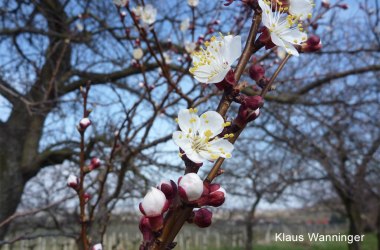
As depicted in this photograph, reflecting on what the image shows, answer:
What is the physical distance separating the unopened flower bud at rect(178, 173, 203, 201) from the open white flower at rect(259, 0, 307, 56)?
0.26 m

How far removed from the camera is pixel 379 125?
4.48m

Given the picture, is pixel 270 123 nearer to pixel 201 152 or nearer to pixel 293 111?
pixel 293 111

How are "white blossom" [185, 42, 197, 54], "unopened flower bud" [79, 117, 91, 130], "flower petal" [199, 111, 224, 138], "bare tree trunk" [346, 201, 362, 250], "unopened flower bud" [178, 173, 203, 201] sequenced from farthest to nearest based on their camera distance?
"bare tree trunk" [346, 201, 362, 250]
"white blossom" [185, 42, 197, 54]
"unopened flower bud" [79, 117, 91, 130]
"flower petal" [199, 111, 224, 138]
"unopened flower bud" [178, 173, 203, 201]

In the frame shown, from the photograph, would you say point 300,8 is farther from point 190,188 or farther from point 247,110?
Answer: point 190,188

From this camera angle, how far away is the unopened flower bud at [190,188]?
1.42 feet

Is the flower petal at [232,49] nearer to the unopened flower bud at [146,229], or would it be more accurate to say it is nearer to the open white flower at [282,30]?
the open white flower at [282,30]

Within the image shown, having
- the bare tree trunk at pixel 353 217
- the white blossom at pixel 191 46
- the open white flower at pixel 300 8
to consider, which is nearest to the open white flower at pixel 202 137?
the open white flower at pixel 300 8

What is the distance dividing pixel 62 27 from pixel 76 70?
56cm

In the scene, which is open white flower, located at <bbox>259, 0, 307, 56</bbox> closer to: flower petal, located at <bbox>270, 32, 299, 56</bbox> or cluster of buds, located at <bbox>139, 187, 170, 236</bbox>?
flower petal, located at <bbox>270, 32, 299, 56</bbox>

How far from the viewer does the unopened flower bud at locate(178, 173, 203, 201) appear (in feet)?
1.42

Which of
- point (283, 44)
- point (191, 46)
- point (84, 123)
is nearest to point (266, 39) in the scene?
point (283, 44)

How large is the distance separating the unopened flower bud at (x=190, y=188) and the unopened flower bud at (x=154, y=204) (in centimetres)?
3

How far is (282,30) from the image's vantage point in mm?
661

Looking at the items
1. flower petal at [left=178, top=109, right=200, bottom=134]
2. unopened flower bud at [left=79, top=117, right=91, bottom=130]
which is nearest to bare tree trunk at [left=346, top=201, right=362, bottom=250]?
unopened flower bud at [left=79, top=117, right=91, bottom=130]
